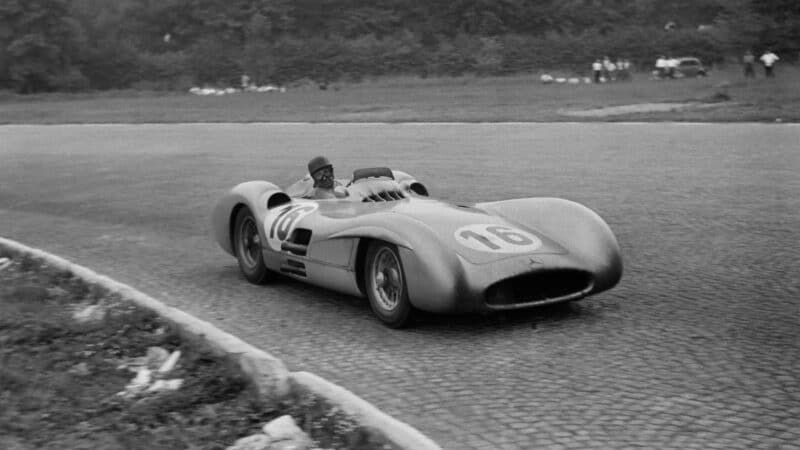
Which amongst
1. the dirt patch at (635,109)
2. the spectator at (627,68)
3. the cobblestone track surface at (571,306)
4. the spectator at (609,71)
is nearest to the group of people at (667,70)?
the spectator at (627,68)

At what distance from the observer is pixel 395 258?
6176 millimetres

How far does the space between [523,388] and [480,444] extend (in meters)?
0.77

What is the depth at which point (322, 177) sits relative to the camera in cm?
791

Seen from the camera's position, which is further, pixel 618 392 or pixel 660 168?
pixel 660 168

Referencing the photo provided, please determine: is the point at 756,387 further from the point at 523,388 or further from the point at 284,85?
the point at 284,85

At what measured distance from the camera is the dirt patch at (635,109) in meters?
25.1

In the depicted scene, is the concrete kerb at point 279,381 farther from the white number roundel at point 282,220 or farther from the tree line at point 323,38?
the tree line at point 323,38

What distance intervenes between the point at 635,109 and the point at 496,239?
20.6m

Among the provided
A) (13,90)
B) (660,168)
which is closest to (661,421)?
(660,168)

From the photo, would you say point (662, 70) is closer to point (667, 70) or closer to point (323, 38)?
point (667, 70)

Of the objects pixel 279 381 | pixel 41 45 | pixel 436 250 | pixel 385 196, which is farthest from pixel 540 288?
pixel 41 45

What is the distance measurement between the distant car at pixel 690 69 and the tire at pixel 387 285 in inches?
1677

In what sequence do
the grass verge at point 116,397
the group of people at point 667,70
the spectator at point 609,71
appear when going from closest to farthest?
the grass verge at point 116,397
the group of people at point 667,70
the spectator at point 609,71

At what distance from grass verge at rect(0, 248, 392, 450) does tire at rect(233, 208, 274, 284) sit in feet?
4.35
